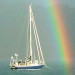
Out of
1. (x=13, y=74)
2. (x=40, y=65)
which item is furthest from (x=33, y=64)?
(x=13, y=74)

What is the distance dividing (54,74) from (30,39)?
15.1 m

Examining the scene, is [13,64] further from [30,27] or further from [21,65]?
[30,27]

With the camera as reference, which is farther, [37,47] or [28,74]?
[37,47]

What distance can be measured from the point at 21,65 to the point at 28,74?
3.74 meters

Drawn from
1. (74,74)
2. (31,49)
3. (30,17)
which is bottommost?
(74,74)

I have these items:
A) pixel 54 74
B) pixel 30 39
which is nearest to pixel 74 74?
pixel 54 74

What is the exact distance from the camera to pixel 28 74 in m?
129

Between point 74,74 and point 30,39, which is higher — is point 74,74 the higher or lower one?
the lower one

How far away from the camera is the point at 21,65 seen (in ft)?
429

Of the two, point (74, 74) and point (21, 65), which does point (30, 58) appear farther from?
point (74, 74)

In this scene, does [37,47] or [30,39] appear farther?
[37,47]

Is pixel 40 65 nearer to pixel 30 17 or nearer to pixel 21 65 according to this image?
pixel 21 65

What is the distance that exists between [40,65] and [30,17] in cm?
1689

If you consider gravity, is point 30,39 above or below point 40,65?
above
